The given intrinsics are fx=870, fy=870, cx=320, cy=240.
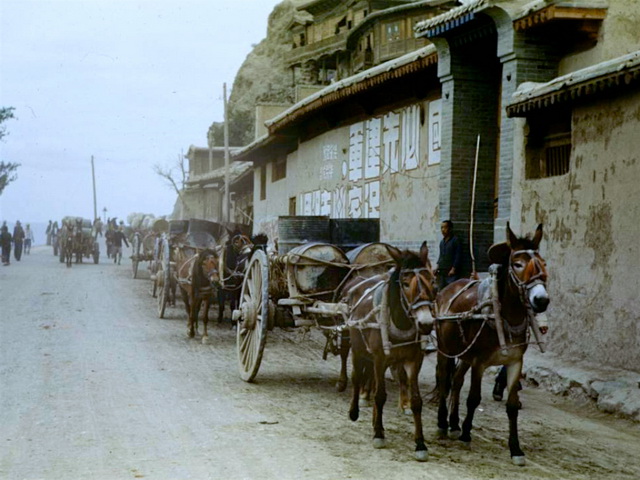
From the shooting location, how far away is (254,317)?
34.3 feet

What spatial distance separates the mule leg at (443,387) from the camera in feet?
25.2

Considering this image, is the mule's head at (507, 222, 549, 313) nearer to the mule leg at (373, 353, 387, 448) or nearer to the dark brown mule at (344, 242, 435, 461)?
the dark brown mule at (344, 242, 435, 461)

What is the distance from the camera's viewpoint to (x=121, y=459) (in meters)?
6.63

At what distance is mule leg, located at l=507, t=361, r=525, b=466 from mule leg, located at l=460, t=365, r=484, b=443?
0.36m

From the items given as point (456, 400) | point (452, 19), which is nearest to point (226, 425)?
point (456, 400)

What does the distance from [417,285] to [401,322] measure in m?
0.44

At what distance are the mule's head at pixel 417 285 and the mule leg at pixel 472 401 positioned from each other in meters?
0.89

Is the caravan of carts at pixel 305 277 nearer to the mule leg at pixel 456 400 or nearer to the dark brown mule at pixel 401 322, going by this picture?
the dark brown mule at pixel 401 322

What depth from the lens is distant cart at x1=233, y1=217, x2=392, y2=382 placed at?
9492 mm

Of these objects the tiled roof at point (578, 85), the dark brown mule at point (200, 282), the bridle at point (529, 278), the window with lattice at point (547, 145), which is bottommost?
the dark brown mule at point (200, 282)

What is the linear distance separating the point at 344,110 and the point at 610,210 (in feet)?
35.5

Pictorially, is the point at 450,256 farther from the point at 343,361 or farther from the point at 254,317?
the point at 254,317

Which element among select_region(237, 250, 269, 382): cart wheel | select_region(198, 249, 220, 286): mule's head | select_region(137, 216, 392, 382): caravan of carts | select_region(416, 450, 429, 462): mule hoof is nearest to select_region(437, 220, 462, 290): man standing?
select_region(137, 216, 392, 382): caravan of carts

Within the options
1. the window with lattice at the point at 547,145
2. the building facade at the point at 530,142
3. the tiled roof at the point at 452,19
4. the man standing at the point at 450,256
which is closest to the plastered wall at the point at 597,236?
the building facade at the point at 530,142
